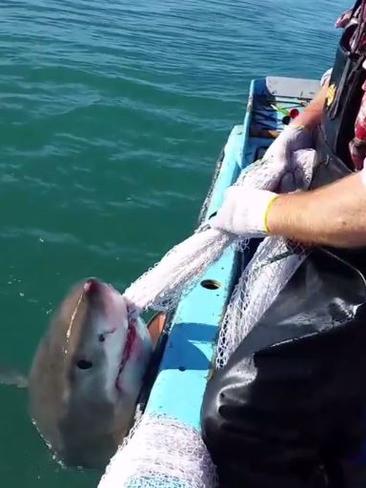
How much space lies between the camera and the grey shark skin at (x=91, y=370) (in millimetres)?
3408

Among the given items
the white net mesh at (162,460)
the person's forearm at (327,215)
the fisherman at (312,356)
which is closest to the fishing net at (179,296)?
the white net mesh at (162,460)

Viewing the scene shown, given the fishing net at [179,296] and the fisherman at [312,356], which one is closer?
the fisherman at [312,356]

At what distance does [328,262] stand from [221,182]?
8.21 feet

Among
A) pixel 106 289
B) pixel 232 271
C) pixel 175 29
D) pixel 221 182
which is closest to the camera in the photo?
pixel 106 289

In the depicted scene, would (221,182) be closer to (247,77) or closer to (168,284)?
(168,284)

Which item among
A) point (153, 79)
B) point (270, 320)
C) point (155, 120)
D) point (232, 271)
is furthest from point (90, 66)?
point (270, 320)

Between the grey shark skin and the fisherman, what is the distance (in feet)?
2.19

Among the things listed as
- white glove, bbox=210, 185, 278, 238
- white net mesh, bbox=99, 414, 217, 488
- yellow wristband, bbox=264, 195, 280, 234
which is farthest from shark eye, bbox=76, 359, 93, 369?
yellow wristband, bbox=264, 195, 280, 234

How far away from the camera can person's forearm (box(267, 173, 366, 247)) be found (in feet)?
7.82

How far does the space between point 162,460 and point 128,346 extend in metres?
0.77

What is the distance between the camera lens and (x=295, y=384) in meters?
2.66

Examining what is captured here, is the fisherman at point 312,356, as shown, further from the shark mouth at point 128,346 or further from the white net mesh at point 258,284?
the shark mouth at point 128,346

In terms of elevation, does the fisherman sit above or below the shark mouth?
above

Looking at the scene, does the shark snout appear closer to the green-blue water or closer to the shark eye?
the shark eye
